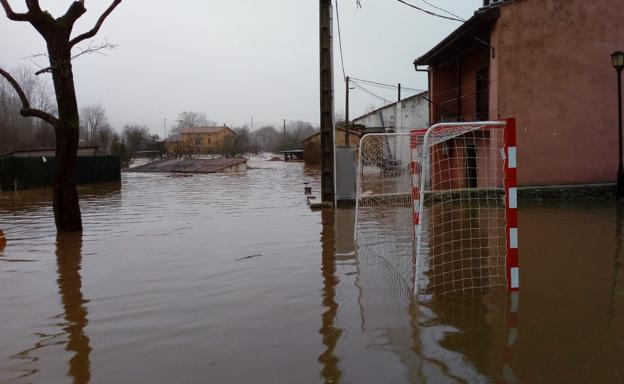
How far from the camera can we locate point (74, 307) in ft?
17.6

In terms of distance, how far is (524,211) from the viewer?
12.6m

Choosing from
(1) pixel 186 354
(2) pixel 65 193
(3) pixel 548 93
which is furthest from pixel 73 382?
(3) pixel 548 93

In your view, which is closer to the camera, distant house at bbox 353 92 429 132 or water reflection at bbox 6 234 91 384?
water reflection at bbox 6 234 91 384

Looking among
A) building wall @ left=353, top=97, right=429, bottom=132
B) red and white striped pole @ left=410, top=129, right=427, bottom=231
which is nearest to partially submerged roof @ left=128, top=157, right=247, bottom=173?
building wall @ left=353, top=97, right=429, bottom=132

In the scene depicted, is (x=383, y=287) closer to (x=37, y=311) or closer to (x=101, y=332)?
(x=101, y=332)

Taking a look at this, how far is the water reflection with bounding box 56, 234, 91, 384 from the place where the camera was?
3.81 m

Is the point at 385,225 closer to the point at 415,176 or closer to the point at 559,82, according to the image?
the point at 415,176

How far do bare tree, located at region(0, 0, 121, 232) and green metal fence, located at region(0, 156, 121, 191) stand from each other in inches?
585

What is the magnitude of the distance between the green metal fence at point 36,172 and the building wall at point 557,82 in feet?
64.9

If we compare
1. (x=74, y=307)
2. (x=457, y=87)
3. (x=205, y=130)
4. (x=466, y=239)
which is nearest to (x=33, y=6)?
(x=74, y=307)

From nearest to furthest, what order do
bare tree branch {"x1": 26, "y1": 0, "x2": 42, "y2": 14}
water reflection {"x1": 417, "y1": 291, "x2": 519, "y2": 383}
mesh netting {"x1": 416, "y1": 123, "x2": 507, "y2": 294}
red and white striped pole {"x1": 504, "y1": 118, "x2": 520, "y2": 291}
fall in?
water reflection {"x1": 417, "y1": 291, "x2": 519, "y2": 383} → red and white striped pole {"x1": 504, "y1": 118, "x2": 520, "y2": 291} → mesh netting {"x1": 416, "y1": 123, "x2": 507, "y2": 294} → bare tree branch {"x1": 26, "y1": 0, "x2": 42, "y2": 14}

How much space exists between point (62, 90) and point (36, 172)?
1878cm

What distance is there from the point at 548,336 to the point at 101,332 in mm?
3752

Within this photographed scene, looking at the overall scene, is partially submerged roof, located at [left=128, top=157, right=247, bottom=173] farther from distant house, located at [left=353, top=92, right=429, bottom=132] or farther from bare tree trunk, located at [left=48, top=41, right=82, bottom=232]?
bare tree trunk, located at [left=48, top=41, right=82, bottom=232]
